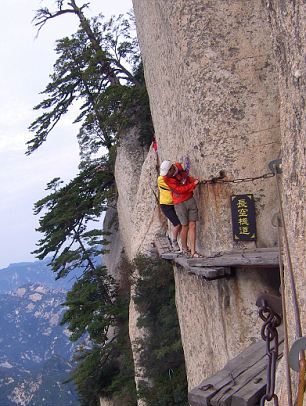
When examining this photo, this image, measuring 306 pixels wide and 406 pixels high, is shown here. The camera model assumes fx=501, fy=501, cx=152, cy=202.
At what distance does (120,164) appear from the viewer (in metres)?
16.3

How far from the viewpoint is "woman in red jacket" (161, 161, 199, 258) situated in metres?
6.61

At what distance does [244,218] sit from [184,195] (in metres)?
0.95


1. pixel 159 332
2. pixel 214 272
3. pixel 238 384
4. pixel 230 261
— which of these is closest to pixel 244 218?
pixel 230 261

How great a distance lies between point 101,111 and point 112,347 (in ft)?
24.1

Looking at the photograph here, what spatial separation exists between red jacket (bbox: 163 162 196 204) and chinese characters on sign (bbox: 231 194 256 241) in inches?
27.0

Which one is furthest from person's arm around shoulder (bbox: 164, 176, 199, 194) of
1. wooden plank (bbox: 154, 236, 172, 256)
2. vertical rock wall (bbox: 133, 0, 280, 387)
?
wooden plank (bbox: 154, 236, 172, 256)

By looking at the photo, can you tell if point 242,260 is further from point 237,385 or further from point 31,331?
point 31,331

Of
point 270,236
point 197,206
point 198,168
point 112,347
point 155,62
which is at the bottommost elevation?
point 112,347

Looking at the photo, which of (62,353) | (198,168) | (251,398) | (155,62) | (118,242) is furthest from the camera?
(62,353)

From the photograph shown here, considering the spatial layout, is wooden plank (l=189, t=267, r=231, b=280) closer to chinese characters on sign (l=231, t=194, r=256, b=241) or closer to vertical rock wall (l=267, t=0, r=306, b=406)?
chinese characters on sign (l=231, t=194, r=256, b=241)

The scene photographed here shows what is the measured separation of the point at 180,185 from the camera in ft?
21.8

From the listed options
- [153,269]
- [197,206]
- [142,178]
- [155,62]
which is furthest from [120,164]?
[197,206]

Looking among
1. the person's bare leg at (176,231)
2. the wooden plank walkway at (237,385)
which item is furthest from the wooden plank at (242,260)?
the person's bare leg at (176,231)

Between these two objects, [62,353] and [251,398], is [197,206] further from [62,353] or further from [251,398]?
[62,353]
